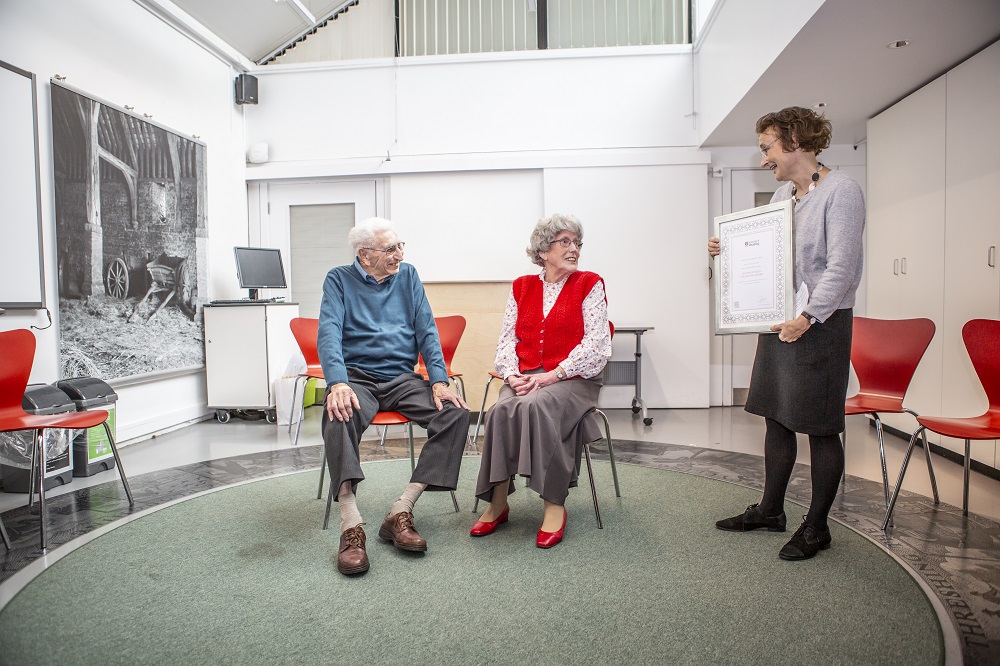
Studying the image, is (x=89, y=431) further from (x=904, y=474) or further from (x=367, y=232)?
(x=904, y=474)

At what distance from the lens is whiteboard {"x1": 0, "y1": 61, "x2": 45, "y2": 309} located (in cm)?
328

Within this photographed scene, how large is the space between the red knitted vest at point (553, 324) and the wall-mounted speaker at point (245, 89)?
436 centimetres

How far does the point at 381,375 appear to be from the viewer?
8.86 ft

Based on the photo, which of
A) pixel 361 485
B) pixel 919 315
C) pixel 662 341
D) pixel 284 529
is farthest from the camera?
pixel 662 341

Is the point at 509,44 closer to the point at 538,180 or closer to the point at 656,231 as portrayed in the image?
the point at 538,180

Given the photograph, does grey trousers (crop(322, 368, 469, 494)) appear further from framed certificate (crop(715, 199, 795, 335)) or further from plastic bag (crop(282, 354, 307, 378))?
plastic bag (crop(282, 354, 307, 378))

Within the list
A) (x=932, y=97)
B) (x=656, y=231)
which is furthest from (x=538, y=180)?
(x=932, y=97)

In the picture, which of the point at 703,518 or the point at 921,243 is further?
the point at 921,243

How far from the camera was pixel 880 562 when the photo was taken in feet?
7.18

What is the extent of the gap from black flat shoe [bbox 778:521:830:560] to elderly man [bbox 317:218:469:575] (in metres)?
1.26

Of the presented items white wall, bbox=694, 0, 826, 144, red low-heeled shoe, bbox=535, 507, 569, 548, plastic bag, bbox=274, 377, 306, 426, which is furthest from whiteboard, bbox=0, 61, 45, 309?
white wall, bbox=694, 0, 826, 144

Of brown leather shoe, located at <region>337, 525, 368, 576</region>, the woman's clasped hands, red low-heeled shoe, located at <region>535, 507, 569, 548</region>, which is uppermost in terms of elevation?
the woman's clasped hands

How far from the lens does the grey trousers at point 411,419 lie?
2352 millimetres

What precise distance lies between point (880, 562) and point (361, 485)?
2.33 m
